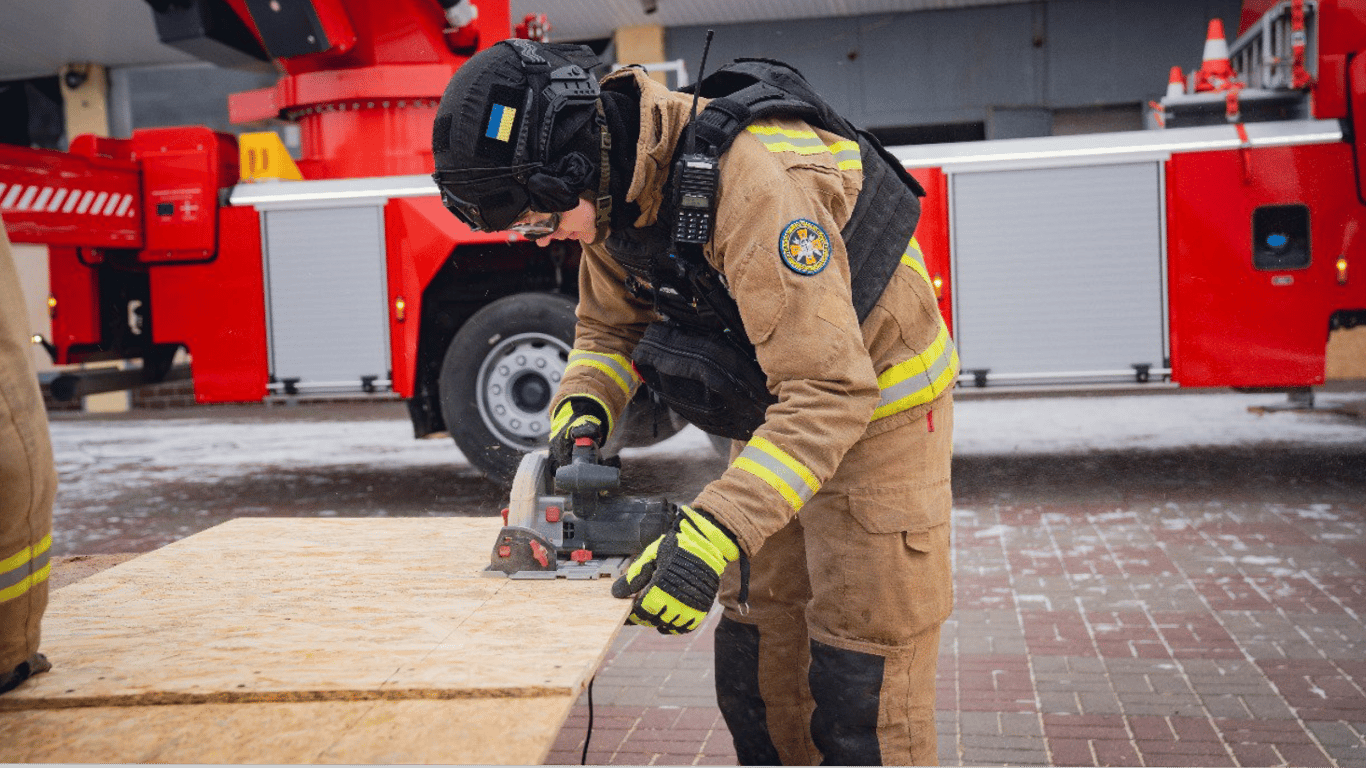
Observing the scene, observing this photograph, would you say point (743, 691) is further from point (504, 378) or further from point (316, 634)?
point (504, 378)

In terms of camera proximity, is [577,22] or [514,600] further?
[577,22]

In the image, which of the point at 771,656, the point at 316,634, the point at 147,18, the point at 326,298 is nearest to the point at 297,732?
the point at 316,634

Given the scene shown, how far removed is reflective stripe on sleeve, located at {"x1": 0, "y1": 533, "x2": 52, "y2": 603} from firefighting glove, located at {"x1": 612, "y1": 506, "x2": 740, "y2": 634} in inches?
39.3

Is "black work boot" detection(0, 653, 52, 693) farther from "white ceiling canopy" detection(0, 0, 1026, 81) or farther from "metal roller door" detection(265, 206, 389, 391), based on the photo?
"white ceiling canopy" detection(0, 0, 1026, 81)

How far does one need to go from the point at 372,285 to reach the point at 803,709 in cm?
550

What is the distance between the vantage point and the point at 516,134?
255cm

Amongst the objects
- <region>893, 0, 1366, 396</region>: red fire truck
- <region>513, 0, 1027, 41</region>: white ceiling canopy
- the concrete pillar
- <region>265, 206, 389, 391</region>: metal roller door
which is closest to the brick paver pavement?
<region>893, 0, 1366, 396</region>: red fire truck

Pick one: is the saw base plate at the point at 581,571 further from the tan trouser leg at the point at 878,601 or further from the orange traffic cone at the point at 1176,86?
the orange traffic cone at the point at 1176,86

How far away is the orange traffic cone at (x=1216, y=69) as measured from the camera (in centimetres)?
785

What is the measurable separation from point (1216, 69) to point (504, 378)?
4686 millimetres

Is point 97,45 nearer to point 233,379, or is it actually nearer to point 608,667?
point 233,379

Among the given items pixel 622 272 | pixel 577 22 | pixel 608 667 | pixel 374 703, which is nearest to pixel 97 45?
pixel 577 22

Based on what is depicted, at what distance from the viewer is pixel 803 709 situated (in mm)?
3143

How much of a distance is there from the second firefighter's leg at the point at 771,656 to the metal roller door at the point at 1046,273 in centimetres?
488
